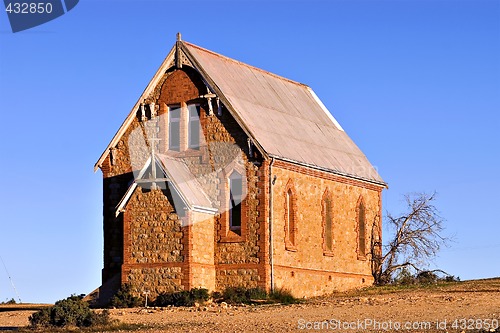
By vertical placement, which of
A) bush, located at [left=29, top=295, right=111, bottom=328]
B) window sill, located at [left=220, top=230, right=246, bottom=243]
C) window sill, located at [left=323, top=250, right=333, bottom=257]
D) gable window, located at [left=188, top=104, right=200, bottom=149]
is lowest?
bush, located at [left=29, top=295, right=111, bottom=328]

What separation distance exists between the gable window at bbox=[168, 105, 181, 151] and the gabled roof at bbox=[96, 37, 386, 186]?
131 centimetres

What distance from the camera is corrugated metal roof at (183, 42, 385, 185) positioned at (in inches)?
2048

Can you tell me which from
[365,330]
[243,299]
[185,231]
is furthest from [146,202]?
[365,330]

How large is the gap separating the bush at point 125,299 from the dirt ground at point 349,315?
1878 mm

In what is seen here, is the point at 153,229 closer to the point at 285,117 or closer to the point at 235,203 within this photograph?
the point at 235,203

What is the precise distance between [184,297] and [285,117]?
439 inches

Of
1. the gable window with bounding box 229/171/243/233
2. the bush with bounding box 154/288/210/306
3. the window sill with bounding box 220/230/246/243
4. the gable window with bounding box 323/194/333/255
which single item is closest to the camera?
the bush with bounding box 154/288/210/306

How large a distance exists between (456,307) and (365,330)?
6.27 m

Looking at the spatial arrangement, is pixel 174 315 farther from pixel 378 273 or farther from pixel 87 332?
pixel 378 273

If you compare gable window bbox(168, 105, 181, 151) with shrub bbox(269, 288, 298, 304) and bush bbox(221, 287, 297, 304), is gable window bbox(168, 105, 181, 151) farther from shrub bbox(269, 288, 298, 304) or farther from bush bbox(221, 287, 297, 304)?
shrub bbox(269, 288, 298, 304)

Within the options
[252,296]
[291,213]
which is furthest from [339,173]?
[252,296]

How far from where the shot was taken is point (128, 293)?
4972cm

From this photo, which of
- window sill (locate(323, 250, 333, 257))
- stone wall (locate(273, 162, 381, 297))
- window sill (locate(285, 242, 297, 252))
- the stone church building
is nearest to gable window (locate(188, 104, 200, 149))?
the stone church building

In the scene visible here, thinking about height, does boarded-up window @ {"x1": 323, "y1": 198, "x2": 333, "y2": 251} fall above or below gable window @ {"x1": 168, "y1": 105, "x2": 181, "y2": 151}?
below
